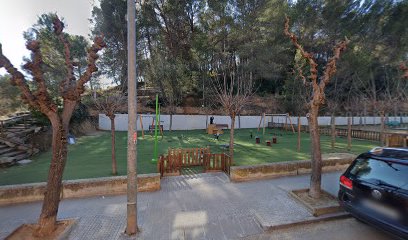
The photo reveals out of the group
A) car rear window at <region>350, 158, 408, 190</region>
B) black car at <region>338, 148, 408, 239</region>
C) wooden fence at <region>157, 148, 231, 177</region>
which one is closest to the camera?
black car at <region>338, 148, 408, 239</region>

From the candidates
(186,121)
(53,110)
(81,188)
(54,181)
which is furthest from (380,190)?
(186,121)

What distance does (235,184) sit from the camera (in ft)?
21.4

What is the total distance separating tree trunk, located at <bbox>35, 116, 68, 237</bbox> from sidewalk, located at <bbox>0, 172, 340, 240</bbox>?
505 millimetres

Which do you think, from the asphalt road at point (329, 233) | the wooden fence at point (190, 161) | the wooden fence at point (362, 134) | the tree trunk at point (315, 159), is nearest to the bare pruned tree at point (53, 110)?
the wooden fence at point (190, 161)

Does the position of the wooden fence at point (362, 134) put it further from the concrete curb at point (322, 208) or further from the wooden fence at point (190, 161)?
the wooden fence at point (190, 161)

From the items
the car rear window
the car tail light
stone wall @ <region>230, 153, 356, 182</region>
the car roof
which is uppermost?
the car roof

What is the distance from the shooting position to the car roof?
3.51 meters

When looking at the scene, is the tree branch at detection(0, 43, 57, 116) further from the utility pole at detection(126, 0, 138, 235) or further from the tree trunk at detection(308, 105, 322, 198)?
the tree trunk at detection(308, 105, 322, 198)

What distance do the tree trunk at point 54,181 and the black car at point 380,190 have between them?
567 centimetres

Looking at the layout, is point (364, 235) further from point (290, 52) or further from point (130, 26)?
point (290, 52)

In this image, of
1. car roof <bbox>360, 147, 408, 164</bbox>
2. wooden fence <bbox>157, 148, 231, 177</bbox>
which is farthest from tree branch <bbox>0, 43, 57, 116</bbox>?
car roof <bbox>360, 147, 408, 164</bbox>

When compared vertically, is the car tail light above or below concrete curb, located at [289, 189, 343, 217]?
above

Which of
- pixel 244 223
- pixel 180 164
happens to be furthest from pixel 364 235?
pixel 180 164

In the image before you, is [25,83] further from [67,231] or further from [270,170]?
[270,170]
